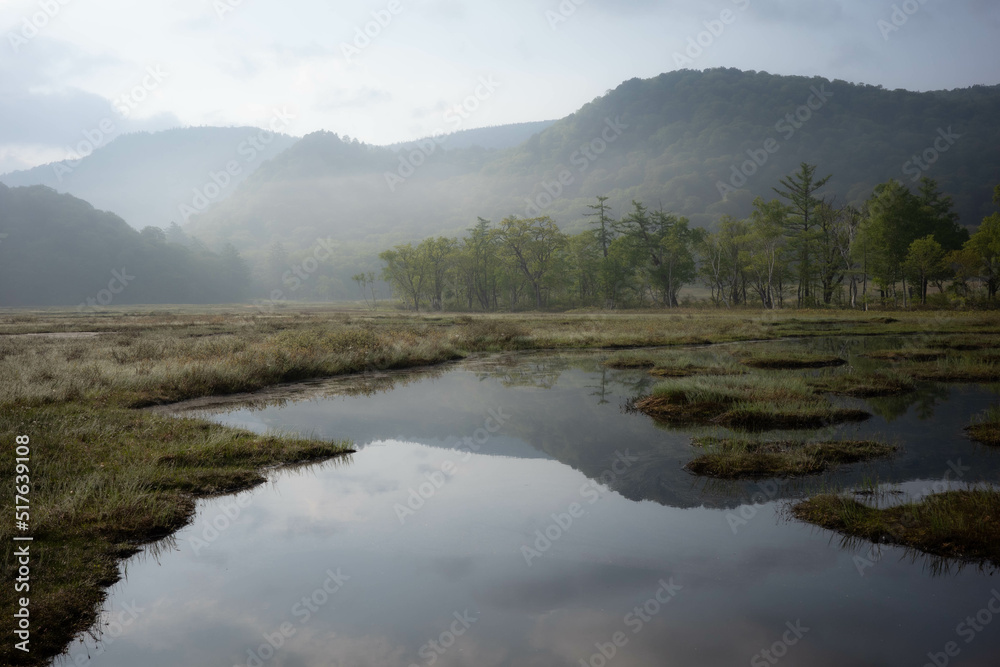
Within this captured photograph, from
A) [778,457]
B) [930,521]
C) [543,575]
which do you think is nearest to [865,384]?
[778,457]

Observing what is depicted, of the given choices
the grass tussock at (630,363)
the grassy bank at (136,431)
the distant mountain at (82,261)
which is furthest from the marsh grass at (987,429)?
the distant mountain at (82,261)

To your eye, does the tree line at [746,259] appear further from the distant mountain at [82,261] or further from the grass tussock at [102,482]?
the distant mountain at [82,261]

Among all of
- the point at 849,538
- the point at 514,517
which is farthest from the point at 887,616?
the point at 514,517

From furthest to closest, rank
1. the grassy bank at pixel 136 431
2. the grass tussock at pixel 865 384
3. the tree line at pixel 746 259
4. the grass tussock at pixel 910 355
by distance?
the tree line at pixel 746 259 < the grass tussock at pixel 910 355 < the grass tussock at pixel 865 384 < the grassy bank at pixel 136 431

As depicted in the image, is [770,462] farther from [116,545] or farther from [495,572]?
[116,545]

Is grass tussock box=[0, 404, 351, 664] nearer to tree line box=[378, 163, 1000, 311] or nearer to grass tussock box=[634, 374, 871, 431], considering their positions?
grass tussock box=[634, 374, 871, 431]

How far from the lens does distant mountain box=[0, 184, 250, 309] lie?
489 feet

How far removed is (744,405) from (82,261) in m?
184

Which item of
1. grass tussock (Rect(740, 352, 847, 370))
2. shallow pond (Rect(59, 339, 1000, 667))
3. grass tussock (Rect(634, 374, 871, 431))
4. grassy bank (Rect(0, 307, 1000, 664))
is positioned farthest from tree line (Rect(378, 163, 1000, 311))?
shallow pond (Rect(59, 339, 1000, 667))

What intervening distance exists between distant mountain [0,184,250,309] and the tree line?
84.8 m

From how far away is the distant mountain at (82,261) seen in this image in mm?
149125

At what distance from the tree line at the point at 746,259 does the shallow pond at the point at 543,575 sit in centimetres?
6262

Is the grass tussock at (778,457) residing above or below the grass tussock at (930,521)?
below

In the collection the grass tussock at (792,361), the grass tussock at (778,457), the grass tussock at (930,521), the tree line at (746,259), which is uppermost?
the tree line at (746,259)
